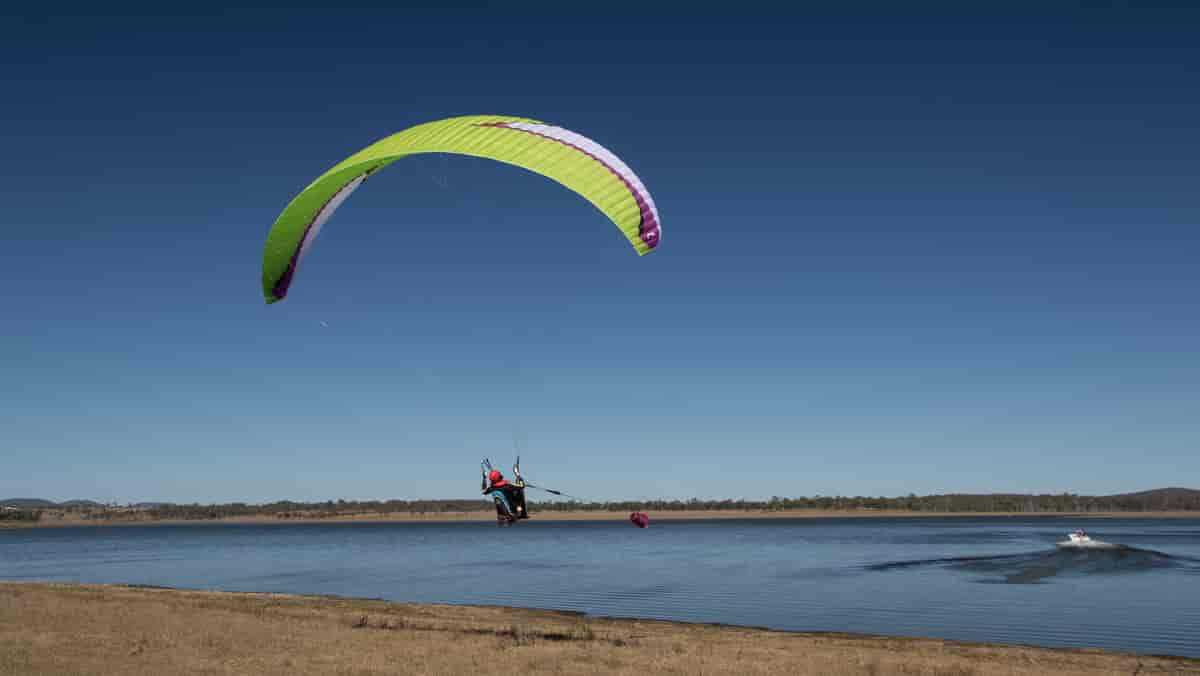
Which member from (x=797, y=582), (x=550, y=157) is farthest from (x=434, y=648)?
(x=797, y=582)

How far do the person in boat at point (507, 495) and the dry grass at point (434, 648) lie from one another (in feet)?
8.56

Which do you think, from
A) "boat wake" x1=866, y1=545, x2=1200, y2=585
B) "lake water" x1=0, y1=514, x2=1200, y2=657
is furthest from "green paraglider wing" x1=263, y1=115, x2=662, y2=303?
"boat wake" x1=866, y1=545, x2=1200, y2=585

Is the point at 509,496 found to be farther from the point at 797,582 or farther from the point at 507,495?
the point at 797,582

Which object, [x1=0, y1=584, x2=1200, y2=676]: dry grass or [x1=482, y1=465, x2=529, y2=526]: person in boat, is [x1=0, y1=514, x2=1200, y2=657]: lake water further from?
[x1=482, y1=465, x2=529, y2=526]: person in boat

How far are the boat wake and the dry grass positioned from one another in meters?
23.1

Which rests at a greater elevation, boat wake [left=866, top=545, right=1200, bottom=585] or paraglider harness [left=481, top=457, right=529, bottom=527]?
paraglider harness [left=481, top=457, right=529, bottom=527]

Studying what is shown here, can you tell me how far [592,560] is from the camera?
6050 cm

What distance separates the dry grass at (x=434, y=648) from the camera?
53.4ft

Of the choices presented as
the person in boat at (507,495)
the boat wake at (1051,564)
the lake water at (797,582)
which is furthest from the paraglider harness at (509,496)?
the boat wake at (1051,564)

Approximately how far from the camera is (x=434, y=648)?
18531 mm

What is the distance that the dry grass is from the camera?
16266mm

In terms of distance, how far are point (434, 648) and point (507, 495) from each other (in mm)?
3285

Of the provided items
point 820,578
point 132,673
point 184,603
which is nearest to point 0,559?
point 184,603

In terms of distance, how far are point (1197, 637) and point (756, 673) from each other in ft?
52.3
